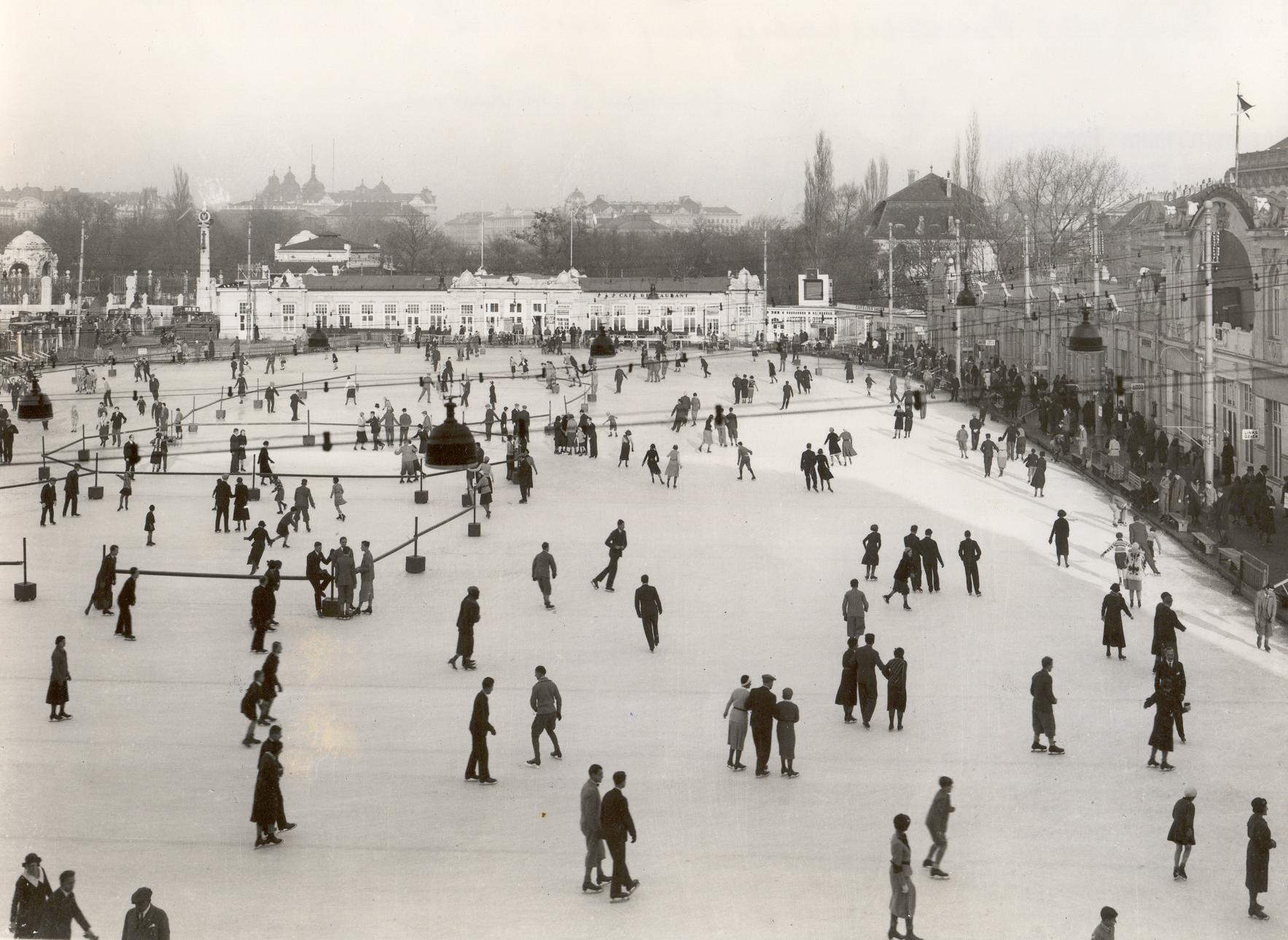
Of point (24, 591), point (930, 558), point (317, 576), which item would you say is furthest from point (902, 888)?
point (24, 591)

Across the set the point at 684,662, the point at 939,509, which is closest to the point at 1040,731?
the point at 684,662

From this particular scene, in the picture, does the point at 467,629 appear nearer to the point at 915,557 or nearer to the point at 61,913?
the point at 915,557

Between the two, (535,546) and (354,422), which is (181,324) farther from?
(535,546)

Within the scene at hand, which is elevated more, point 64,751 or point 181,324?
point 181,324

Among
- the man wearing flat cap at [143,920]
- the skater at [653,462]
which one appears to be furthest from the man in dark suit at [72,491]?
the man wearing flat cap at [143,920]

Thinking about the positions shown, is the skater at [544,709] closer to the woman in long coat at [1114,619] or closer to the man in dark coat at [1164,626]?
the man in dark coat at [1164,626]
